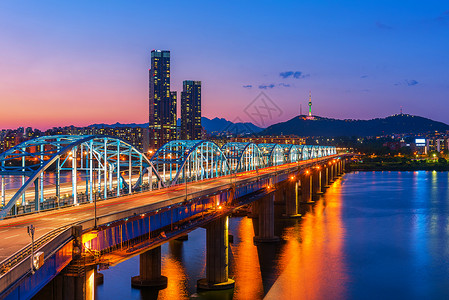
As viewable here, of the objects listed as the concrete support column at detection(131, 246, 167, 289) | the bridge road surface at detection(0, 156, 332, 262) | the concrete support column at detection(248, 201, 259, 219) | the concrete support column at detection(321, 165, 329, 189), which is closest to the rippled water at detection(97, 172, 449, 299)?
the concrete support column at detection(131, 246, 167, 289)

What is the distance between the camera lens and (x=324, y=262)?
51.8m

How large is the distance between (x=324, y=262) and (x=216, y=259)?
57.6ft

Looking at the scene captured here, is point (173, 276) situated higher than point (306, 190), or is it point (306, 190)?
point (306, 190)

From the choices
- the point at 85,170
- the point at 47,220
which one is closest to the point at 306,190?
the point at 85,170

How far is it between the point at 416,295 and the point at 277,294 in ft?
40.2

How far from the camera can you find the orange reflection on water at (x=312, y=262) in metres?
41.3

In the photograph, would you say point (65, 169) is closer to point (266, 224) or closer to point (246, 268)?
point (246, 268)

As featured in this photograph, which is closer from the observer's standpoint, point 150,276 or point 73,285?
point 73,285

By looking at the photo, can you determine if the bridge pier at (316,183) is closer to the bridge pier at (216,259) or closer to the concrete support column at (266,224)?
the concrete support column at (266,224)

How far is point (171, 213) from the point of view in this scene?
31.8m

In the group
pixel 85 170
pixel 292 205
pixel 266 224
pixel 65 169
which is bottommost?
pixel 292 205

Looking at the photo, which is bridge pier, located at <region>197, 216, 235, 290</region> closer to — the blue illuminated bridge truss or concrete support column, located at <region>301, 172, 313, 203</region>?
the blue illuminated bridge truss

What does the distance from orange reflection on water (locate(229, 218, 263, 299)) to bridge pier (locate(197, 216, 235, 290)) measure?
1561 millimetres

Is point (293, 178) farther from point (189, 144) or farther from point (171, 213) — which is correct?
point (171, 213)
